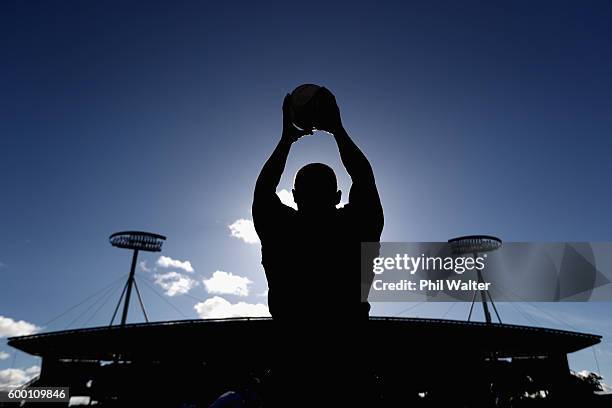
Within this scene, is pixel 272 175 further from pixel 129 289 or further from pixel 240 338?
pixel 129 289

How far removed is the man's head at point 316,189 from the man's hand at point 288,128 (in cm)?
23

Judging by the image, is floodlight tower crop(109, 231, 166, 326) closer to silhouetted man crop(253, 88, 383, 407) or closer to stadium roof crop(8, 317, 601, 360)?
stadium roof crop(8, 317, 601, 360)

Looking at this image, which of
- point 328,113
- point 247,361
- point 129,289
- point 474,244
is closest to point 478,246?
point 474,244

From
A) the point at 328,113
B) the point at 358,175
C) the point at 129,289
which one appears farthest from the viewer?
the point at 129,289

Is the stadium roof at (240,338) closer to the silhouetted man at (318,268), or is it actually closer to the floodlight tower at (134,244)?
the floodlight tower at (134,244)

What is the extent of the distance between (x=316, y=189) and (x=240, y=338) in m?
27.8

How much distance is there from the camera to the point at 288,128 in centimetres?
199

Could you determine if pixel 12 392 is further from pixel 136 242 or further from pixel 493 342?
pixel 493 342

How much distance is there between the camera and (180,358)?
2872 cm

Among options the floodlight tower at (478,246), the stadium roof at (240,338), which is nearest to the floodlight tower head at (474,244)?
the floodlight tower at (478,246)

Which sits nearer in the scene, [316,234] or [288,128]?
[316,234]

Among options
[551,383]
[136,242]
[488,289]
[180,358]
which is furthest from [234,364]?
[488,289]

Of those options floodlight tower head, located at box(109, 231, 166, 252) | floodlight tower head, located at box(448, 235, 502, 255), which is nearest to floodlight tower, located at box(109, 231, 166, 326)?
floodlight tower head, located at box(109, 231, 166, 252)

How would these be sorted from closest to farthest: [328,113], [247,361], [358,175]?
1. [358,175]
2. [328,113]
3. [247,361]
